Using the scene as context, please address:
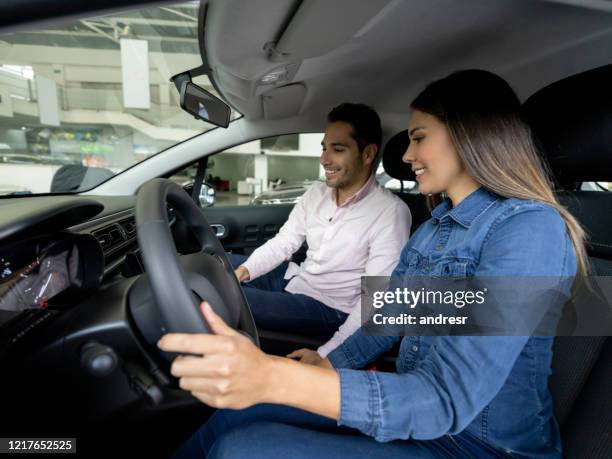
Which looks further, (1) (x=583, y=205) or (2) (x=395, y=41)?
(2) (x=395, y=41)

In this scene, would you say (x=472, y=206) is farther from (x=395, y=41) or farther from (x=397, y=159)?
(x=397, y=159)

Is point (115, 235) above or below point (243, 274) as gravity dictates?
above

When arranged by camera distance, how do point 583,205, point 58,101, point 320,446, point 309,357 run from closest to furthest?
point 320,446 < point 583,205 < point 309,357 < point 58,101

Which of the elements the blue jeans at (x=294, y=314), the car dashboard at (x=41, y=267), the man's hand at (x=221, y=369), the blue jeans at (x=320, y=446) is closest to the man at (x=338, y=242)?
the blue jeans at (x=294, y=314)

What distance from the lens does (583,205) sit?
1029 millimetres

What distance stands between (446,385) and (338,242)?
3.44 ft

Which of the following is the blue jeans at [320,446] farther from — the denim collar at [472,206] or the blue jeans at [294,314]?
the blue jeans at [294,314]

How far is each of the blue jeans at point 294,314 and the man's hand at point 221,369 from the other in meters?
0.98

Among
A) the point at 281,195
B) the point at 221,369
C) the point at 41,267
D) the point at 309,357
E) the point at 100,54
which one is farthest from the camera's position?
the point at 100,54

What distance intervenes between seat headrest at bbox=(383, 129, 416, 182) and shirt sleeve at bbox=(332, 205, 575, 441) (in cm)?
141

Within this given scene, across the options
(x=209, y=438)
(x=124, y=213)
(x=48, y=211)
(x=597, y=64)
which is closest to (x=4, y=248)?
(x=48, y=211)

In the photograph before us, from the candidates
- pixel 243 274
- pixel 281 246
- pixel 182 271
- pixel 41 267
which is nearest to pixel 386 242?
pixel 281 246

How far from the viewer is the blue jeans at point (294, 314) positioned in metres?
1.53

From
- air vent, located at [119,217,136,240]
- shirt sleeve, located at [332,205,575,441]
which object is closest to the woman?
shirt sleeve, located at [332,205,575,441]
